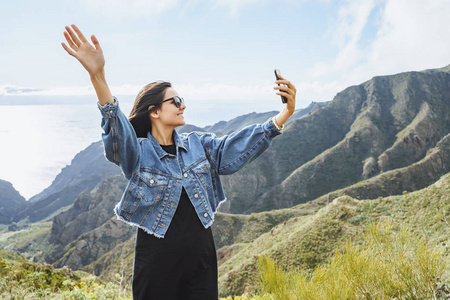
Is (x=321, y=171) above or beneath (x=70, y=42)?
above

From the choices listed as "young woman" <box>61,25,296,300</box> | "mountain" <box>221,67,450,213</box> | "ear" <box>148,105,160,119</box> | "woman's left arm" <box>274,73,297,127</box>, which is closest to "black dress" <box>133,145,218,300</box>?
"young woman" <box>61,25,296,300</box>

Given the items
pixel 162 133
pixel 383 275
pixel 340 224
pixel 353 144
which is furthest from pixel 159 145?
pixel 353 144

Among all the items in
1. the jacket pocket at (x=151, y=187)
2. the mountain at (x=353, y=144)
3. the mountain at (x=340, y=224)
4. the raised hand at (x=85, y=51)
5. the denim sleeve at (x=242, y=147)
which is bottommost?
→ the mountain at (x=340, y=224)

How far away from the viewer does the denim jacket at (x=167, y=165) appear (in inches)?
78.2

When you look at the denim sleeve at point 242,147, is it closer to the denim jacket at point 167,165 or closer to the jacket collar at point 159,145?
the denim jacket at point 167,165

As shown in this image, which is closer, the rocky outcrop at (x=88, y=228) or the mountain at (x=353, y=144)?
the rocky outcrop at (x=88, y=228)

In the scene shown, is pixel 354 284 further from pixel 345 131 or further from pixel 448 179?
pixel 345 131

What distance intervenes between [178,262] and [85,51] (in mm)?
1446

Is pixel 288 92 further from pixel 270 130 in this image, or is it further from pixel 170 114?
pixel 170 114

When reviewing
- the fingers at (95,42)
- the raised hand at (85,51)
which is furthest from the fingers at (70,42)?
the fingers at (95,42)

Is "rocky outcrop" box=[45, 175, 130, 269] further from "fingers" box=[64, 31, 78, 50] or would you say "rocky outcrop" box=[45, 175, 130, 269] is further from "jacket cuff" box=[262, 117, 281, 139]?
"fingers" box=[64, 31, 78, 50]

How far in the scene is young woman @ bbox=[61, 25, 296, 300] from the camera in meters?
2.11

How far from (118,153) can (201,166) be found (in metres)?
0.62

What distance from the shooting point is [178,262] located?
2.16 m
